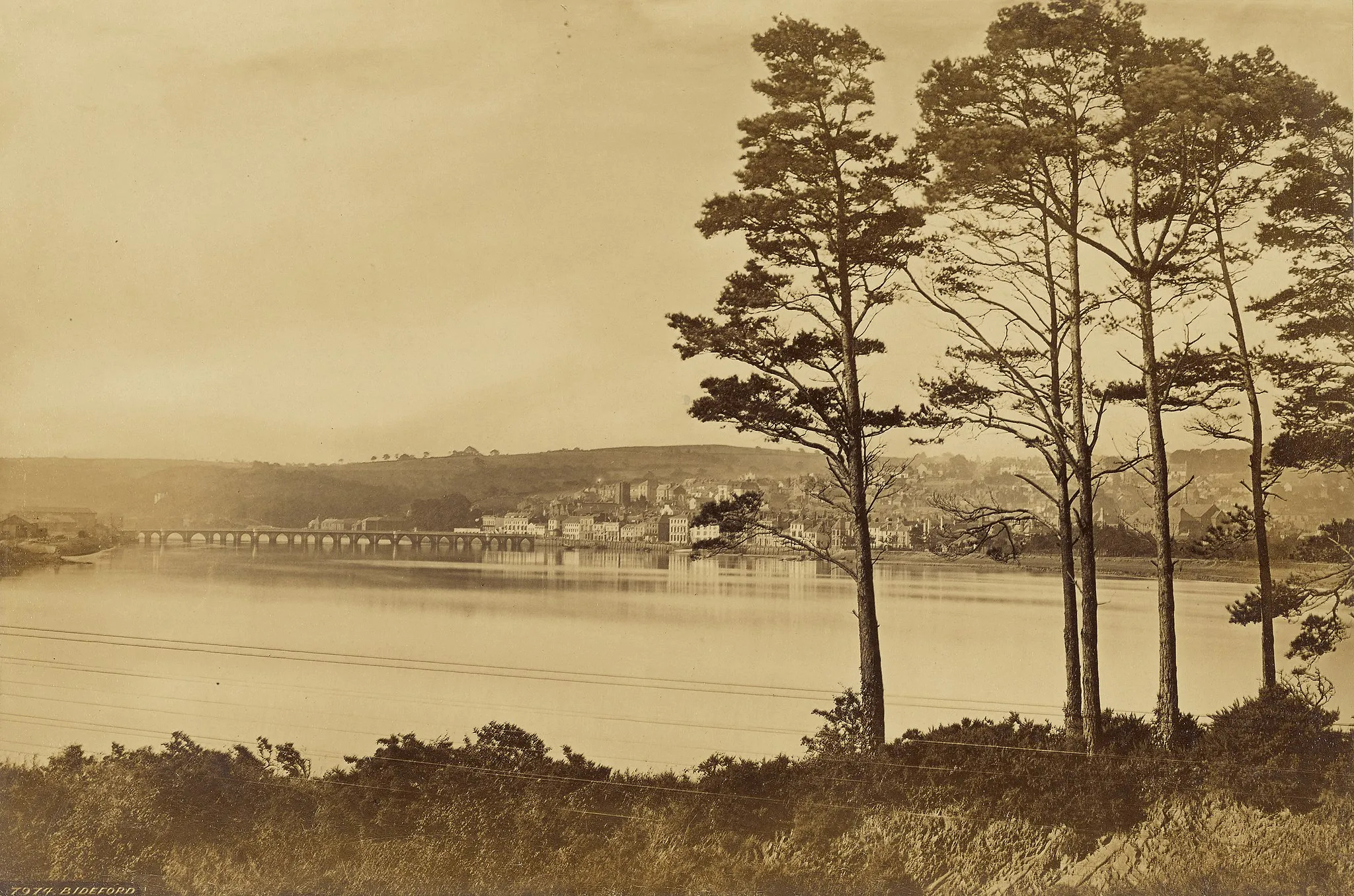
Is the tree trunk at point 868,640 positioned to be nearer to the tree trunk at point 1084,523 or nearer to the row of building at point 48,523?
the tree trunk at point 1084,523

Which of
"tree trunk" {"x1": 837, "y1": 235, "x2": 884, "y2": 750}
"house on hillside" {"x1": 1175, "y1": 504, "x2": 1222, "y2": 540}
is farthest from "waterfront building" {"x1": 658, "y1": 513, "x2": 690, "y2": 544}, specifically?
"house on hillside" {"x1": 1175, "y1": 504, "x2": 1222, "y2": 540}

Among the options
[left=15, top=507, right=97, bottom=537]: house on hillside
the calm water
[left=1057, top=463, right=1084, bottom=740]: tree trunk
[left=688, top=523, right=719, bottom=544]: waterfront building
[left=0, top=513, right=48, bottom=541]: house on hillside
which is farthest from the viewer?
[left=15, top=507, right=97, bottom=537]: house on hillside

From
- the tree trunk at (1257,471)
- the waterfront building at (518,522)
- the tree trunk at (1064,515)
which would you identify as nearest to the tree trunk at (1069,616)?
the tree trunk at (1064,515)

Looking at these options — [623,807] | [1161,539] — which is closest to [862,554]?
[1161,539]

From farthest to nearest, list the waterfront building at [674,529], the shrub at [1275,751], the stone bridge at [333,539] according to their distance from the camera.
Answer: the stone bridge at [333,539] → the waterfront building at [674,529] → the shrub at [1275,751]

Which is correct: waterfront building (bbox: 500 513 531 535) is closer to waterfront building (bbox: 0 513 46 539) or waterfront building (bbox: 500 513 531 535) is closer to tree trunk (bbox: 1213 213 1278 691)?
waterfront building (bbox: 0 513 46 539)

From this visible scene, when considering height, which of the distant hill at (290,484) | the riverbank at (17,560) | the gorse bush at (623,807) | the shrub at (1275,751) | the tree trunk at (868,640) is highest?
the distant hill at (290,484)
